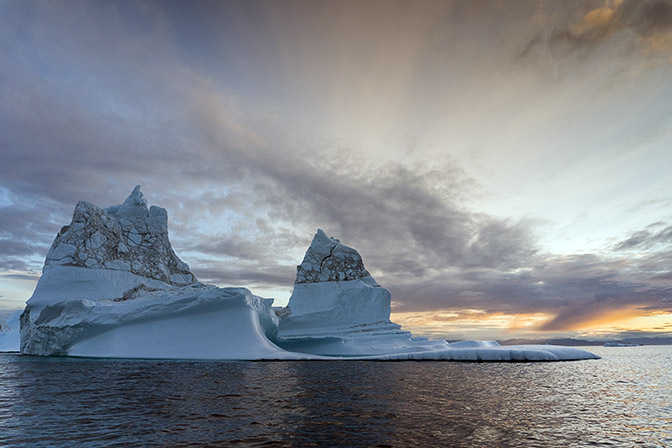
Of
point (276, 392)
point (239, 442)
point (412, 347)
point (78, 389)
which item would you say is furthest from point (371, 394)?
point (412, 347)

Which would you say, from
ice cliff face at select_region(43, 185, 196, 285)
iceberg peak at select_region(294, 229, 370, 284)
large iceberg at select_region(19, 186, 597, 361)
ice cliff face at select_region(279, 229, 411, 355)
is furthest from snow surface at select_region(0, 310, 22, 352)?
iceberg peak at select_region(294, 229, 370, 284)

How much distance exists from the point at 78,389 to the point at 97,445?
302 inches

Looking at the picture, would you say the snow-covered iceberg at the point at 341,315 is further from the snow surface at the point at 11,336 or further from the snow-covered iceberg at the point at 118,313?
the snow surface at the point at 11,336

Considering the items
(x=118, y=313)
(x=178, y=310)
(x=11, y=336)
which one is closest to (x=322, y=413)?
(x=178, y=310)

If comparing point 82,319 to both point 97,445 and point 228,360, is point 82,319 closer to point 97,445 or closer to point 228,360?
point 228,360

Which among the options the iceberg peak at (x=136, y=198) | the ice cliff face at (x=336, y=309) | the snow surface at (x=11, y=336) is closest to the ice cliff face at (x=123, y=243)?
the iceberg peak at (x=136, y=198)

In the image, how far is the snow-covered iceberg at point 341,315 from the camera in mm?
34719

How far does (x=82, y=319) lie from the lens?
2647 cm

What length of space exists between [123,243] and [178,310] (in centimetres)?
1673

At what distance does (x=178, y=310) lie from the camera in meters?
25.6

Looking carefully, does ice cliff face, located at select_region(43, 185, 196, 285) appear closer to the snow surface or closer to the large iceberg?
the large iceberg

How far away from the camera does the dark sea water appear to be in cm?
677

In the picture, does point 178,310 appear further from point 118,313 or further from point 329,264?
point 329,264

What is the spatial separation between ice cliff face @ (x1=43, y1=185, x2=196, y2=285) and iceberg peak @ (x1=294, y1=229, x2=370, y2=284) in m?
14.4
